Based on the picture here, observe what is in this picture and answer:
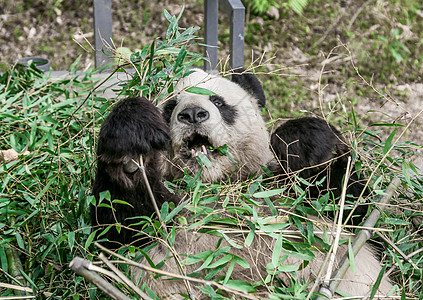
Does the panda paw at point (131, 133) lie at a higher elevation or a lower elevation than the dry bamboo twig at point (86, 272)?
higher

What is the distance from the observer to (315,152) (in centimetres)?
297

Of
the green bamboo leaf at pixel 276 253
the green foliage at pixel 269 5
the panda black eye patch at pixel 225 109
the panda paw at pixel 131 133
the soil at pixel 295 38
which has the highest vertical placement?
the panda paw at pixel 131 133

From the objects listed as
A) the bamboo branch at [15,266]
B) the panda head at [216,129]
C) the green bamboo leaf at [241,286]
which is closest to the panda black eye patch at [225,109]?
the panda head at [216,129]

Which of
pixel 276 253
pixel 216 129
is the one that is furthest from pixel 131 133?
pixel 276 253

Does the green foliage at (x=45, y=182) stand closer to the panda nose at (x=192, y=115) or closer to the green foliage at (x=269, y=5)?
the panda nose at (x=192, y=115)

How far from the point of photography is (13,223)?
10.8ft

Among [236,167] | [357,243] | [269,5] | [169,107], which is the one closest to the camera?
[357,243]

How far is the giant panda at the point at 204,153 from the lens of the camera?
8.47ft

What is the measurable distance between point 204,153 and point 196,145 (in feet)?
0.23

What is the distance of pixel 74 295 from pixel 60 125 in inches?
71.6

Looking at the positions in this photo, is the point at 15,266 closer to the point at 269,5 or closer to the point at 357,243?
the point at 357,243

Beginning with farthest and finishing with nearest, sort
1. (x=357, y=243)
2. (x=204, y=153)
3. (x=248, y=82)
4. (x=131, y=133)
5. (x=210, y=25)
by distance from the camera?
(x=210, y=25)
(x=248, y=82)
(x=204, y=153)
(x=131, y=133)
(x=357, y=243)

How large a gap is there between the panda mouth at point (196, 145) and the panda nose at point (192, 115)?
0.29 feet

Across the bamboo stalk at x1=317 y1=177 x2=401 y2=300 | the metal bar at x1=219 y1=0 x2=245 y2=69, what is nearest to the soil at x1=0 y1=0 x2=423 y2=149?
the metal bar at x1=219 y1=0 x2=245 y2=69
